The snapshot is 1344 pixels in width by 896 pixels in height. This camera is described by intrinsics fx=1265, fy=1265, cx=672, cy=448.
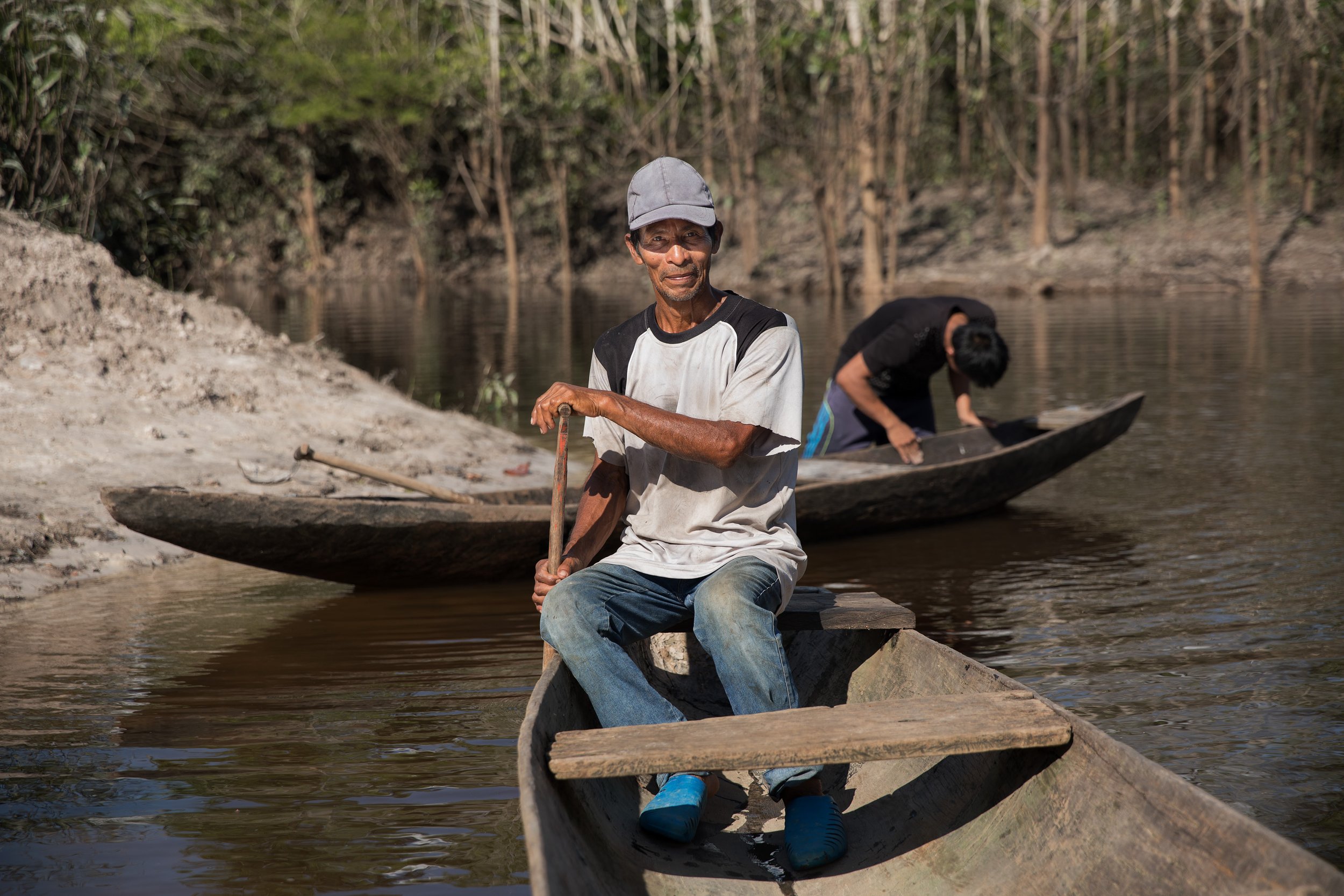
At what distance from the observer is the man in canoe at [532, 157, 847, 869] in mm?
3123

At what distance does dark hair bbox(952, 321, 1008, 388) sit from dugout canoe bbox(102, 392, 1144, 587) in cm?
55

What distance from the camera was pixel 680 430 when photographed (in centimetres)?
323

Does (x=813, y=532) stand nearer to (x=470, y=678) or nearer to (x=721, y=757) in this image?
(x=470, y=678)

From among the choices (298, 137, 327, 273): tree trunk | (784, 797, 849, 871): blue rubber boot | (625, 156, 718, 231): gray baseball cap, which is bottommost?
(784, 797, 849, 871): blue rubber boot

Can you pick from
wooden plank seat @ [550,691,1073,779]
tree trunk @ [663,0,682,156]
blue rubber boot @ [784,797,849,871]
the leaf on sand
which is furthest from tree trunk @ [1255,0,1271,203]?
blue rubber boot @ [784,797,849,871]

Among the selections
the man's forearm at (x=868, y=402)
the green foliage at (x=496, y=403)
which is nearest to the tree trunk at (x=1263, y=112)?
the green foliage at (x=496, y=403)

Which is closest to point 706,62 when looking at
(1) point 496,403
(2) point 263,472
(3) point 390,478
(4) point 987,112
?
(4) point 987,112

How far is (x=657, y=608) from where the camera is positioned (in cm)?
343

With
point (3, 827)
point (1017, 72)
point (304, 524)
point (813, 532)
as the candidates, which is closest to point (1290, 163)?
point (1017, 72)

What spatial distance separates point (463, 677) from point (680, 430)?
196 cm

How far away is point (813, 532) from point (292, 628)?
274 centimetres

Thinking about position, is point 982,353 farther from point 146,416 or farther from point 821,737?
point 146,416

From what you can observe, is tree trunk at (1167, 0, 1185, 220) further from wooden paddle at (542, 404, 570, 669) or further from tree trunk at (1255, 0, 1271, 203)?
wooden paddle at (542, 404, 570, 669)

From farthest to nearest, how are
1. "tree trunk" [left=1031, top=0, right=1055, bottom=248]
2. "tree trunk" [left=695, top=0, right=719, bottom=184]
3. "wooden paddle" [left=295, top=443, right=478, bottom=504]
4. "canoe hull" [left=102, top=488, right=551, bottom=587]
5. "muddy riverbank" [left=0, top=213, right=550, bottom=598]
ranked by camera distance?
"tree trunk" [left=695, top=0, right=719, bottom=184], "tree trunk" [left=1031, top=0, right=1055, bottom=248], "muddy riverbank" [left=0, top=213, right=550, bottom=598], "wooden paddle" [left=295, top=443, right=478, bottom=504], "canoe hull" [left=102, top=488, right=551, bottom=587]
